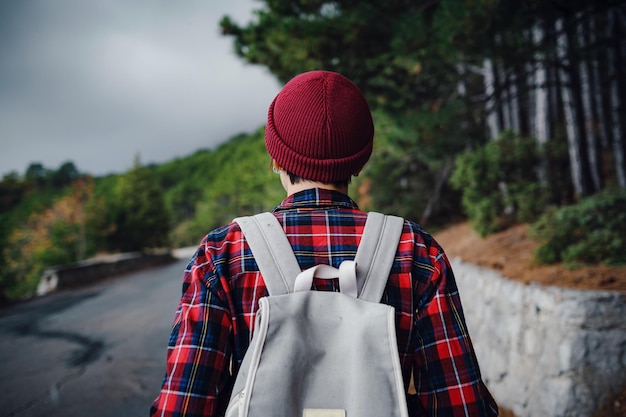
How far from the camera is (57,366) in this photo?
16.2ft

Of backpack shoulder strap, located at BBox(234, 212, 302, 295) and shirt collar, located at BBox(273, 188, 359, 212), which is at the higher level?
shirt collar, located at BBox(273, 188, 359, 212)

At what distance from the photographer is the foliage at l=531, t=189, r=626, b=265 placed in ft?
14.0

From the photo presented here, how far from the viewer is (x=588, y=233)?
450 centimetres

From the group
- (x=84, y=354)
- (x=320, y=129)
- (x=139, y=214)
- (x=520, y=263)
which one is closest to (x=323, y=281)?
(x=320, y=129)

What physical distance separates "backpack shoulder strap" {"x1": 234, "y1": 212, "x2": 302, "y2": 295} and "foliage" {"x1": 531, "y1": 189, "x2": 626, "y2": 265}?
4.33 meters

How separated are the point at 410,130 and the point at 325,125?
6831mm

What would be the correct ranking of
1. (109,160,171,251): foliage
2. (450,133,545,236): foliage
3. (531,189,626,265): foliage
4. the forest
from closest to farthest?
(531,189,626,265): foliage, the forest, (450,133,545,236): foliage, (109,160,171,251): foliage

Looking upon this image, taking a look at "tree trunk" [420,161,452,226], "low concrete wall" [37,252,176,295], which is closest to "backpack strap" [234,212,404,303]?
"tree trunk" [420,161,452,226]

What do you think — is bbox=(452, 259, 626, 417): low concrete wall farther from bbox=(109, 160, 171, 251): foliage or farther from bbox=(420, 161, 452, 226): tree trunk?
bbox=(109, 160, 171, 251): foliage

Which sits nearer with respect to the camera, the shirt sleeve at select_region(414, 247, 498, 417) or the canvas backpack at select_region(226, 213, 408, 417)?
the canvas backpack at select_region(226, 213, 408, 417)

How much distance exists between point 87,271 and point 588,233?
1306 centimetres

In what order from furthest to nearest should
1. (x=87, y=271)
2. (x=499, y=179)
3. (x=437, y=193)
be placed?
(x=87, y=271) < (x=437, y=193) < (x=499, y=179)

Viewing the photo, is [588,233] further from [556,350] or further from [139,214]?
[139,214]

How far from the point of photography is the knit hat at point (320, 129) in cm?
108
